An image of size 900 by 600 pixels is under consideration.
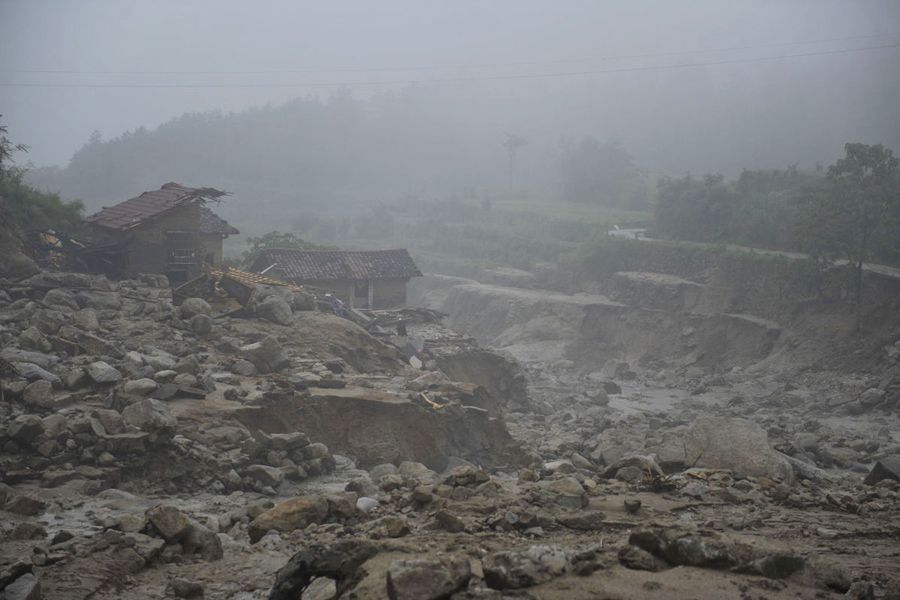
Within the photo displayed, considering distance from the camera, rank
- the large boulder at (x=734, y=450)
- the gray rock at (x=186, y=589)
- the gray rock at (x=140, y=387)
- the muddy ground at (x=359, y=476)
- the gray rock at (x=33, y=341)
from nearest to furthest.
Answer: the muddy ground at (x=359, y=476) → the gray rock at (x=186, y=589) → the large boulder at (x=734, y=450) → the gray rock at (x=140, y=387) → the gray rock at (x=33, y=341)

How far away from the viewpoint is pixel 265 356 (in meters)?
12.7

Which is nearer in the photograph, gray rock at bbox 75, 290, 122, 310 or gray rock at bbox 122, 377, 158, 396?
gray rock at bbox 122, 377, 158, 396

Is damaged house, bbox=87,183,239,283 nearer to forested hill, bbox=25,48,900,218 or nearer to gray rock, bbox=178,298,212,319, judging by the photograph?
gray rock, bbox=178,298,212,319

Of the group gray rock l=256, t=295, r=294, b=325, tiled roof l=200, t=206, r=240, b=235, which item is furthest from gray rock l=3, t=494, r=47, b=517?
tiled roof l=200, t=206, r=240, b=235

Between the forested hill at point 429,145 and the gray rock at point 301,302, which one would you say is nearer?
the gray rock at point 301,302

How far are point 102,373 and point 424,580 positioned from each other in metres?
7.46

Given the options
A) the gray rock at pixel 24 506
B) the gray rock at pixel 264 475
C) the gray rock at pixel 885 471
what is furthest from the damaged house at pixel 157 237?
the gray rock at pixel 885 471

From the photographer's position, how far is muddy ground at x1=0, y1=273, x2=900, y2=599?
4590 millimetres

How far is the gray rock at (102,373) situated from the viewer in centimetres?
1007

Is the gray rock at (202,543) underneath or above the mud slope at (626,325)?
above

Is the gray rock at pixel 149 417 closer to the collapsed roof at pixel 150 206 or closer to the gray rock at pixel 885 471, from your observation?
the gray rock at pixel 885 471

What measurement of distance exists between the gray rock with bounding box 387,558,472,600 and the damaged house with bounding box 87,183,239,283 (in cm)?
1876

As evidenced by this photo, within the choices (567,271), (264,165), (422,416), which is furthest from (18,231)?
(264,165)

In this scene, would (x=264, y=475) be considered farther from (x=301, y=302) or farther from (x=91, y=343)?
(x=301, y=302)
